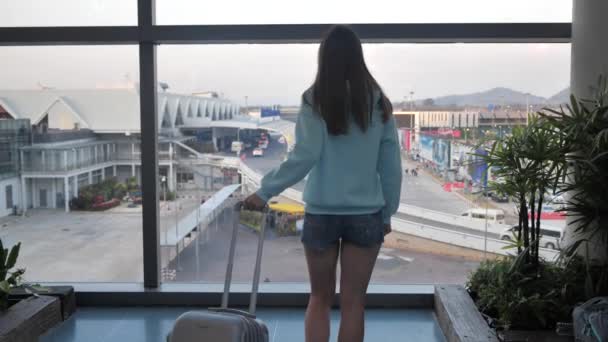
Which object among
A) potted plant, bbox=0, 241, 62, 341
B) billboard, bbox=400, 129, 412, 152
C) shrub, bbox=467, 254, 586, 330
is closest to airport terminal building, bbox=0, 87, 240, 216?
potted plant, bbox=0, 241, 62, 341

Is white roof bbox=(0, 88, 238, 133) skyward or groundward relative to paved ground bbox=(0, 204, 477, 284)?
skyward

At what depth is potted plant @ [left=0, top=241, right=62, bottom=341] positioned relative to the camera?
3.06 m

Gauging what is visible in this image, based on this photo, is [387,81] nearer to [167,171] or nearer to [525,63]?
[525,63]

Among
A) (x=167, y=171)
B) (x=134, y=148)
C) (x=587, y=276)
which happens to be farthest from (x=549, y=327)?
(x=134, y=148)

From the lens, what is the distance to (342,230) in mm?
2293

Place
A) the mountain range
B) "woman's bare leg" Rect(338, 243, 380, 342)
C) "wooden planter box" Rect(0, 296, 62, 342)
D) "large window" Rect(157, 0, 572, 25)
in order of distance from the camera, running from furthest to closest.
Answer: the mountain range
"large window" Rect(157, 0, 572, 25)
"wooden planter box" Rect(0, 296, 62, 342)
"woman's bare leg" Rect(338, 243, 380, 342)

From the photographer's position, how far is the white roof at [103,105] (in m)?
3.95

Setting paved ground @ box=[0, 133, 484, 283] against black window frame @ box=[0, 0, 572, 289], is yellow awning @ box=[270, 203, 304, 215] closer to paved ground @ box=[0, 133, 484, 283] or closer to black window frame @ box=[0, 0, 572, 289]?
paved ground @ box=[0, 133, 484, 283]

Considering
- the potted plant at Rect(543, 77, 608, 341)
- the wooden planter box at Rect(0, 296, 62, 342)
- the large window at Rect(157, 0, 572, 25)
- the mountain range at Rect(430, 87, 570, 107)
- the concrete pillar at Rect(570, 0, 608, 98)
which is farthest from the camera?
the mountain range at Rect(430, 87, 570, 107)

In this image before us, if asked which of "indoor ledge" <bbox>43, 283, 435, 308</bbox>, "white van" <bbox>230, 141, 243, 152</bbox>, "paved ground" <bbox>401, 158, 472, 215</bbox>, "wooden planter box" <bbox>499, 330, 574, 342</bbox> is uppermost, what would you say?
"white van" <bbox>230, 141, 243, 152</bbox>

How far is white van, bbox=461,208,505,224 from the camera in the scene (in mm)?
3927

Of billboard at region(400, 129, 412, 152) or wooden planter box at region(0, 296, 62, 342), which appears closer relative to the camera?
wooden planter box at region(0, 296, 62, 342)

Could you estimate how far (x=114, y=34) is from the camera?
148 inches

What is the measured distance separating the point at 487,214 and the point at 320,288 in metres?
1.94
